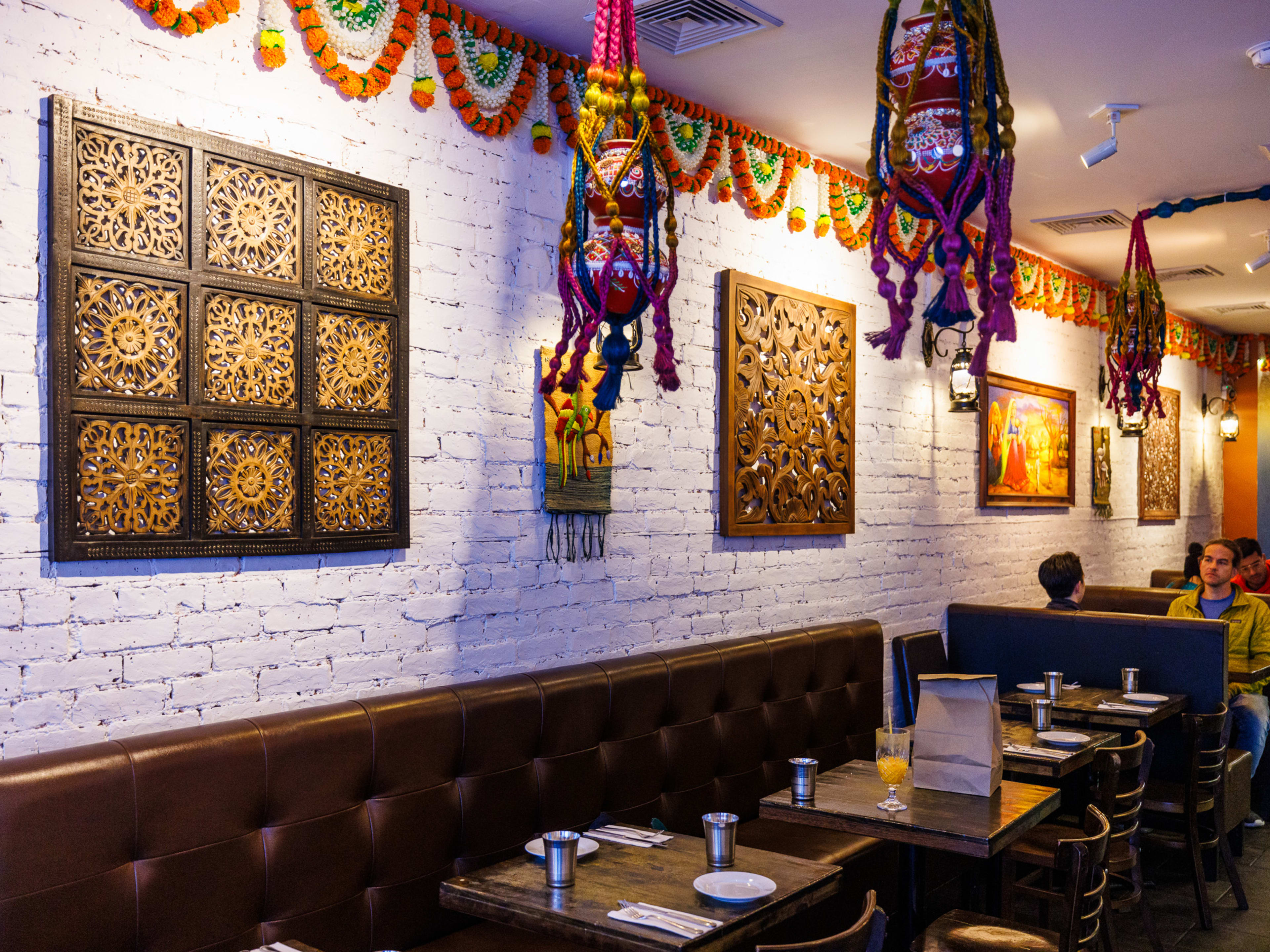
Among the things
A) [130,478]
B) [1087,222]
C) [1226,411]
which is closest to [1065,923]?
[130,478]

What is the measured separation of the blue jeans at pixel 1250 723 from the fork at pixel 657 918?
3.94m

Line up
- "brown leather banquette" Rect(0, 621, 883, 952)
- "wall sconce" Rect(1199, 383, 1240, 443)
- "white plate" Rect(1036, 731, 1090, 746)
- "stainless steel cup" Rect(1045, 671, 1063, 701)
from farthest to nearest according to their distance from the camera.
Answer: "wall sconce" Rect(1199, 383, 1240, 443) < "stainless steel cup" Rect(1045, 671, 1063, 701) < "white plate" Rect(1036, 731, 1090, 746) < "brown leather banquette" Rect(0, 621, 883, 952)

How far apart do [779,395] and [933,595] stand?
1.74 metres

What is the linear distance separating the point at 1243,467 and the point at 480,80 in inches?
363

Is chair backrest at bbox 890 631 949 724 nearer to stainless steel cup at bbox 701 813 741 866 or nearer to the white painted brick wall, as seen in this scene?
the white painted brick wall

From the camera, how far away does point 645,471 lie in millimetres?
3807

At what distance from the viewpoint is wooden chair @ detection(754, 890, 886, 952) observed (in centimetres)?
176

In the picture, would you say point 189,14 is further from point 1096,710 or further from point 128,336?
point 1096,710

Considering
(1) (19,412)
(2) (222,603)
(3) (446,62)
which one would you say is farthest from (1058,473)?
(1) (19,412)

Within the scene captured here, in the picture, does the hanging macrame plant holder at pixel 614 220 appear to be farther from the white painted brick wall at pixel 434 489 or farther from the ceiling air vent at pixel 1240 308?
the ceiling air vent at pixel 1240 308

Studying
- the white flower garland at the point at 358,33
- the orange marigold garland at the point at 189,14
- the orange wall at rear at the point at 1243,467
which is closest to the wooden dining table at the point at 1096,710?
the white flower garland at the point at 358,33

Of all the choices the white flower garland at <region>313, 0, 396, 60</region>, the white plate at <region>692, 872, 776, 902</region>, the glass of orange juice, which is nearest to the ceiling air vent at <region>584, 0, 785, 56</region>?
the white flower garland at <region>313, 0, 396, 60</region>

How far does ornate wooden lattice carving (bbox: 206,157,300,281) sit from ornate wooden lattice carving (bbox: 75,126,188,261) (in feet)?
0.26

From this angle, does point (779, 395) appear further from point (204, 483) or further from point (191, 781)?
point (191, 781)
